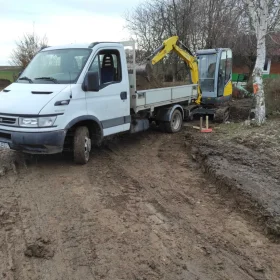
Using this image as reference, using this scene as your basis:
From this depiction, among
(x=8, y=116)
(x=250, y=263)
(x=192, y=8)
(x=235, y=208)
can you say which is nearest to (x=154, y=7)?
(x=192, y=8)

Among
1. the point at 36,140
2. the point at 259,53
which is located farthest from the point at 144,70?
the point at 36,140

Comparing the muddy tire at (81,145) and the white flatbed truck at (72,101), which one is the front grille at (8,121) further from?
the muddy tire at (81,145)

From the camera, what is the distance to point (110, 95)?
7363mm

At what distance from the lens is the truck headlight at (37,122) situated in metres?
6.05

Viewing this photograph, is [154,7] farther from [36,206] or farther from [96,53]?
[36,206]

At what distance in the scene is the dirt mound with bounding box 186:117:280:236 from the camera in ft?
15.9

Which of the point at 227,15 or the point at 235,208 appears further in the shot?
the point at 227,15

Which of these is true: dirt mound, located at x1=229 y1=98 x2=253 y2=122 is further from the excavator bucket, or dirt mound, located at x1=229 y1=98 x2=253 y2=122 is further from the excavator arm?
the excavator bucket

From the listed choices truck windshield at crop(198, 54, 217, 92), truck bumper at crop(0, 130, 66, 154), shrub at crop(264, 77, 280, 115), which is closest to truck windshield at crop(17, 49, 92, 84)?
truck bumper at crop(0, 130, 66, 154)

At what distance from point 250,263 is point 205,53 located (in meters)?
11.6

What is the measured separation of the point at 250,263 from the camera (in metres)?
3.57

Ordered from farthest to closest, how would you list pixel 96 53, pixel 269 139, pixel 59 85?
pixel 269 139
pixel 96 53
pixel 59 85

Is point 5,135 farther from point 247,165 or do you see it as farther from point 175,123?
point 175,123

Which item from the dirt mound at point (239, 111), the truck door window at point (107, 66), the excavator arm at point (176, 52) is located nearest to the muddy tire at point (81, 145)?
the truck door window at point (107, 66)
